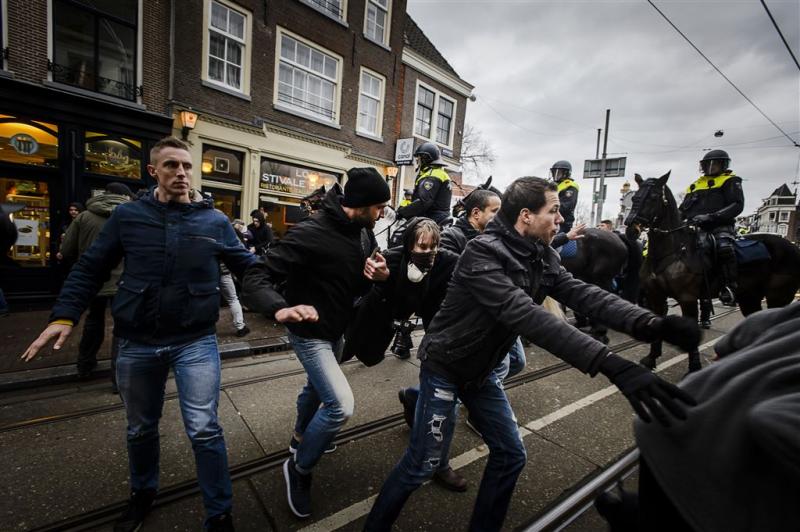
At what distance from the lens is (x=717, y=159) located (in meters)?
5.86

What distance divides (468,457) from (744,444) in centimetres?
259

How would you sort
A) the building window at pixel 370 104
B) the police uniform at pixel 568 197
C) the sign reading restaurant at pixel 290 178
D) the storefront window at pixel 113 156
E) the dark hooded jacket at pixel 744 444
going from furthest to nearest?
the building window at pixel 370 104 → the sign reading restaurant at pixel 290 178 → the storefront window at pixel 113 156 → the police uniform at pixel 568 197 → the dark hooded jacket at pixel 744 444

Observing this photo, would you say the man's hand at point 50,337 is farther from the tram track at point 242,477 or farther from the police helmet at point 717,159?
the police helmet at point 717,159

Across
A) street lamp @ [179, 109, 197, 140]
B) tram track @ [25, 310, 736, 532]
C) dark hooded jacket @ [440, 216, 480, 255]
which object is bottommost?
tram track @ [25, 310, 736, 532]

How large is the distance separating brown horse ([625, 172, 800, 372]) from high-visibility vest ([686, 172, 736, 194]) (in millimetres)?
956

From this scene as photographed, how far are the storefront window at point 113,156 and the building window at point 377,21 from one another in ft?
28.7

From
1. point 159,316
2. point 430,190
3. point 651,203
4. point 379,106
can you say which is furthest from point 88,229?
point 379,106

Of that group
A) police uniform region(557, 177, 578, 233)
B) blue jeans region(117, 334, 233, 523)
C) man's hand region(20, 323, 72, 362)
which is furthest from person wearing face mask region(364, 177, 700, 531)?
police uniform region(557, 177, 578, 233)

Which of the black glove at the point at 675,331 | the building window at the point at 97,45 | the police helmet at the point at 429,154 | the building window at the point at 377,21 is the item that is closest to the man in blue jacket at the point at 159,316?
the black glove at the point at 675,331

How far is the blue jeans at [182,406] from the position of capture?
2.07 metres

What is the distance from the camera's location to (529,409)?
4.05 meters

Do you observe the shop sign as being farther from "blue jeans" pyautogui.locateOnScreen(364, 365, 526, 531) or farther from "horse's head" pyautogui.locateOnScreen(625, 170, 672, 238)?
"horse's head" pyautogui.locateOnScreen(625, 170, 672, 238)

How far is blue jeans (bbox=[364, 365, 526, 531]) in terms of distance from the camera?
6.45 feet

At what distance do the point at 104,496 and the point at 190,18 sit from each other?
1112cm
